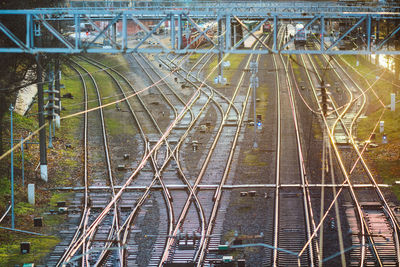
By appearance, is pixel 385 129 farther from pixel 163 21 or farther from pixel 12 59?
pixel 163 21

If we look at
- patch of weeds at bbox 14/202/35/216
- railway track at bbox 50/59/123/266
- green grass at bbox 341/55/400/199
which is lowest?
patch of weeds at bbox 14/202/35/216

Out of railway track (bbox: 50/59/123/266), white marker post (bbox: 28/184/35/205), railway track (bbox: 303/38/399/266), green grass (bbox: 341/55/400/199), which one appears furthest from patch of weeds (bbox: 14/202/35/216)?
green grass (bbox: 341/55/400/199)

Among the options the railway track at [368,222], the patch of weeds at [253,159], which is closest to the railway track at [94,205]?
the patch of weeds at [253,159]

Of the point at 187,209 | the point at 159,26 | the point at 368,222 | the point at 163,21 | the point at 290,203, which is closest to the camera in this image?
the point at 163,21

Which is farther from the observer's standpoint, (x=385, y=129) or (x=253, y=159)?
(x=385, y=129)

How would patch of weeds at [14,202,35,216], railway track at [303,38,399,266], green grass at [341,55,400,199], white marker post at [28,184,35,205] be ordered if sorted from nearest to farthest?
railway track at [303,38,399,266] → patch of weeds at [14,202,35,216] → white marker post at [28,184,35,205] → green grass at [341,55,400,199]

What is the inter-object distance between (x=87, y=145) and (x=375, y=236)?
17.9 meters

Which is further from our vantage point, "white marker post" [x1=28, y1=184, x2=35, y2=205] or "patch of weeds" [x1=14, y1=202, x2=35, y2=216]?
"white marker post" [x1=28, y1=184, x2=35, y2=205]

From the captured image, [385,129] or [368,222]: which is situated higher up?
[385,129]

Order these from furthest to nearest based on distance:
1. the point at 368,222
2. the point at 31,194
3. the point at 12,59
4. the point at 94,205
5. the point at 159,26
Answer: the point at 12,59 < the point at 159,26 < the point at 31,194 < the point at 94,205 < the point at 368,222

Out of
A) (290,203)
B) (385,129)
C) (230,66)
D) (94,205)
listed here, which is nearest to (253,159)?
(290,203)

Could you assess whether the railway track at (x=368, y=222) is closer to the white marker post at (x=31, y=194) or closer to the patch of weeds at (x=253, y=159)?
the patch of weeds at (x=253, y=159)

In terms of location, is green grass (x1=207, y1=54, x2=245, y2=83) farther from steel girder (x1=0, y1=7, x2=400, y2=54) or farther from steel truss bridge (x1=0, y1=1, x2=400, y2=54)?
steel girder (x1=0, y1=7, x2=400, y2=54)

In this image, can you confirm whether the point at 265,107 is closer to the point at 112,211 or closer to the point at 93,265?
the point at 112,211
